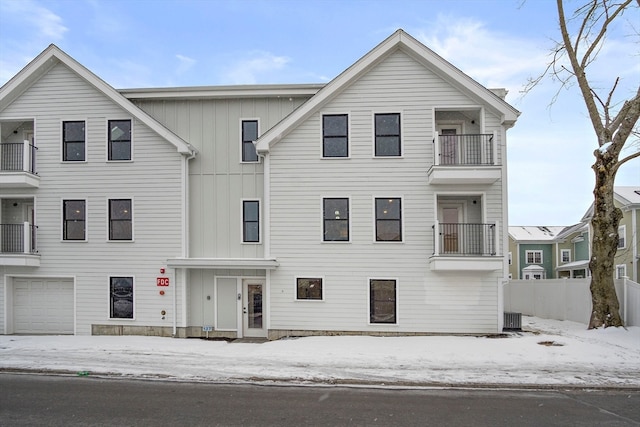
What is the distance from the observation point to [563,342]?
41.9ft

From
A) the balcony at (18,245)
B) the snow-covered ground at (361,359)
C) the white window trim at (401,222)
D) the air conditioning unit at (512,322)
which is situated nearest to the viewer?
the snow-covered ground at (361,359)

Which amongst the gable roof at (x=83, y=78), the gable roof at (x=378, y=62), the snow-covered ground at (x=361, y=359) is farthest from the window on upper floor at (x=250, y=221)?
the snow-covered ground at (x=361, y=359)

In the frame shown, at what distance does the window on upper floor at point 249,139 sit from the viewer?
1577 cm

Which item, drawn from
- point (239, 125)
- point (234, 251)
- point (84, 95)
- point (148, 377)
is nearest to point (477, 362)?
point (148, 377)

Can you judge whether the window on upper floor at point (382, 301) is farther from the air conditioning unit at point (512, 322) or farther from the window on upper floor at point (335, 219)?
the air conditioning unit at point (512, 322)

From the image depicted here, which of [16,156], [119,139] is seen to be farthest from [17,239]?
[119,139]

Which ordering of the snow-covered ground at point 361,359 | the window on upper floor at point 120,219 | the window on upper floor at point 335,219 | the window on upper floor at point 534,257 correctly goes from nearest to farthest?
the snow-covered ground at point 361,359 < the window on upper floor at point 335,219 < the window on upper floor at point 120,219 < the window on upper floor at point 534,257

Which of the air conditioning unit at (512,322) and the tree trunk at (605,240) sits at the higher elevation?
the tree trunk at (605,240)

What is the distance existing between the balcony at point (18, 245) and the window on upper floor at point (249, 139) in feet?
25.5

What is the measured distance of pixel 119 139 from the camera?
15734 millimetres

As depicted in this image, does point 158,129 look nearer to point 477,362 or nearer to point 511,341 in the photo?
point 477,362

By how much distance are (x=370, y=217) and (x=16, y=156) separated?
12679 mm

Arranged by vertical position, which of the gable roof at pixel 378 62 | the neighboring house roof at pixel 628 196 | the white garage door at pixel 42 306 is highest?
the gable roof at pixel 378 62

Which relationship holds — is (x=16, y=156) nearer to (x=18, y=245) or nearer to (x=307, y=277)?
(x=18, y=245)
